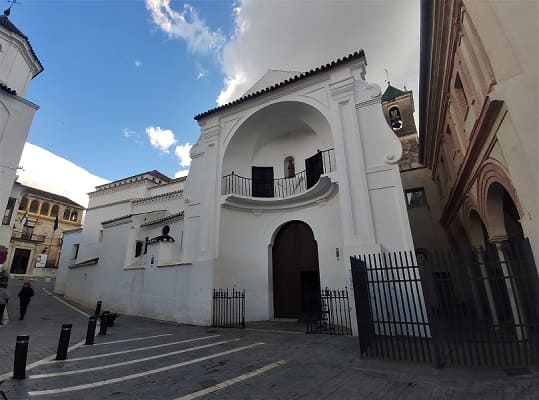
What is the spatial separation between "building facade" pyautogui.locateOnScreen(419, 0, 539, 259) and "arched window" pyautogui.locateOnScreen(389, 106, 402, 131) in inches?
350

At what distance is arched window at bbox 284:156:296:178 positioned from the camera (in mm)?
13938

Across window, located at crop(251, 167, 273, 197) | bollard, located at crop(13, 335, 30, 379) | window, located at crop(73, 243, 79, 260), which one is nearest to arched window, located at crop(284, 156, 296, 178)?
window, located at crop(251, 167, 273, 197)

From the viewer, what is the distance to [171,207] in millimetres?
20719

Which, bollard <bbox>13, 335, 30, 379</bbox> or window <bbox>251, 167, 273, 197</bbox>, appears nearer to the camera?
bollard <bbox>13, 335, 30, 379</bbox>

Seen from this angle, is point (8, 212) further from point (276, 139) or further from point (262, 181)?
point (276, 139)

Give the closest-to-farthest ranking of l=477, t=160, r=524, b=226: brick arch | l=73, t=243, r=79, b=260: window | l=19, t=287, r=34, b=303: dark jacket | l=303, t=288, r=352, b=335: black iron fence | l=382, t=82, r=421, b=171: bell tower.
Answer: l=477, t=160, r=524, b=226: brick arch → l=303, t=288, r=352, b=335: black iron fence → l=19, t=287, r=34, b=303: dark jacket → l=382, t=82, r=421, b=171: bell tower → l=73, t=243, r=79, b=260: window

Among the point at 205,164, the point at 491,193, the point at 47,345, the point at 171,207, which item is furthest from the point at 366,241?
the point at 171,207

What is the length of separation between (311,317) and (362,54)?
416 inches

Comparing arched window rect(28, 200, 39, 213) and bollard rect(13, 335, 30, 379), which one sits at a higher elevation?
arched window rect(28, 200, 39, 213)

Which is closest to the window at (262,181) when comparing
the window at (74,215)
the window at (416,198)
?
the window at (416,198)

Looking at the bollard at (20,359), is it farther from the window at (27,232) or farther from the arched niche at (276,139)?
the window at (27,232)

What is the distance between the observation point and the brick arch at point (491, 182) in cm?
565

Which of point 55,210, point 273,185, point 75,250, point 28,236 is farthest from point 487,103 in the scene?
point 55,210

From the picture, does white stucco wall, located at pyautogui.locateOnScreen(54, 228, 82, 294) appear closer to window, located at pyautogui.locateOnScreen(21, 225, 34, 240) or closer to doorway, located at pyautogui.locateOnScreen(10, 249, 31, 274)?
doorway, located at pyautogui.locateOnScreen(10, 249, 31, 274)
